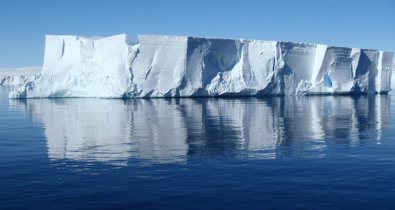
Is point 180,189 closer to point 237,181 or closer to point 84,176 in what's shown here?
point 237,181

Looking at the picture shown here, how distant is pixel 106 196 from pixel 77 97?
28641 millimetres

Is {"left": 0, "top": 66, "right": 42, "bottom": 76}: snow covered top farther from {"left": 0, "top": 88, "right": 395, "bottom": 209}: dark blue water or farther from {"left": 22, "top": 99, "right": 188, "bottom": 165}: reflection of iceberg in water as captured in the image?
{"left": 0, "top": 88, "right": 395, "bottom": 209}: dark blue water

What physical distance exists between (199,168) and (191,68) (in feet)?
75.9

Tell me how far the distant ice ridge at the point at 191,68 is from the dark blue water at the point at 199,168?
54.0ft

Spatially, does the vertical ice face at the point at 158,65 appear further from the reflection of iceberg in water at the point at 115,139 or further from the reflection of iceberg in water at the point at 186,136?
the reflection of iceberg in water at the point at 115,139

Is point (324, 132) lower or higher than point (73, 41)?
lower

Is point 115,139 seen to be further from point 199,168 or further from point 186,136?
point 199,168

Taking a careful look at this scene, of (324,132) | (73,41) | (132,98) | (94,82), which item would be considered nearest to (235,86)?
(132,98)

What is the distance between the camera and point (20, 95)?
109ft

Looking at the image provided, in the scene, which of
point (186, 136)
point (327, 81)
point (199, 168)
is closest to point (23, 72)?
point (327, 81)

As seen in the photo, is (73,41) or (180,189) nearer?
(180,189)

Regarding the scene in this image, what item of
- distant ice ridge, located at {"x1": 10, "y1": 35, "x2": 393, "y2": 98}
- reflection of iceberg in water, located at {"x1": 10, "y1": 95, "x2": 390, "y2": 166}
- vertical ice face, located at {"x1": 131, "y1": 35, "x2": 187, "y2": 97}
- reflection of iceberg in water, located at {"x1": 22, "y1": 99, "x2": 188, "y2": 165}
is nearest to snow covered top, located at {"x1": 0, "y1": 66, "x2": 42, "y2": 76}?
distant ice ridge, located at {"x1": 10, "y1": 35, "x2": 393, "y2": 98}

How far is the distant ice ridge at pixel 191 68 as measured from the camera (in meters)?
29.5

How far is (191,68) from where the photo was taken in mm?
30297
